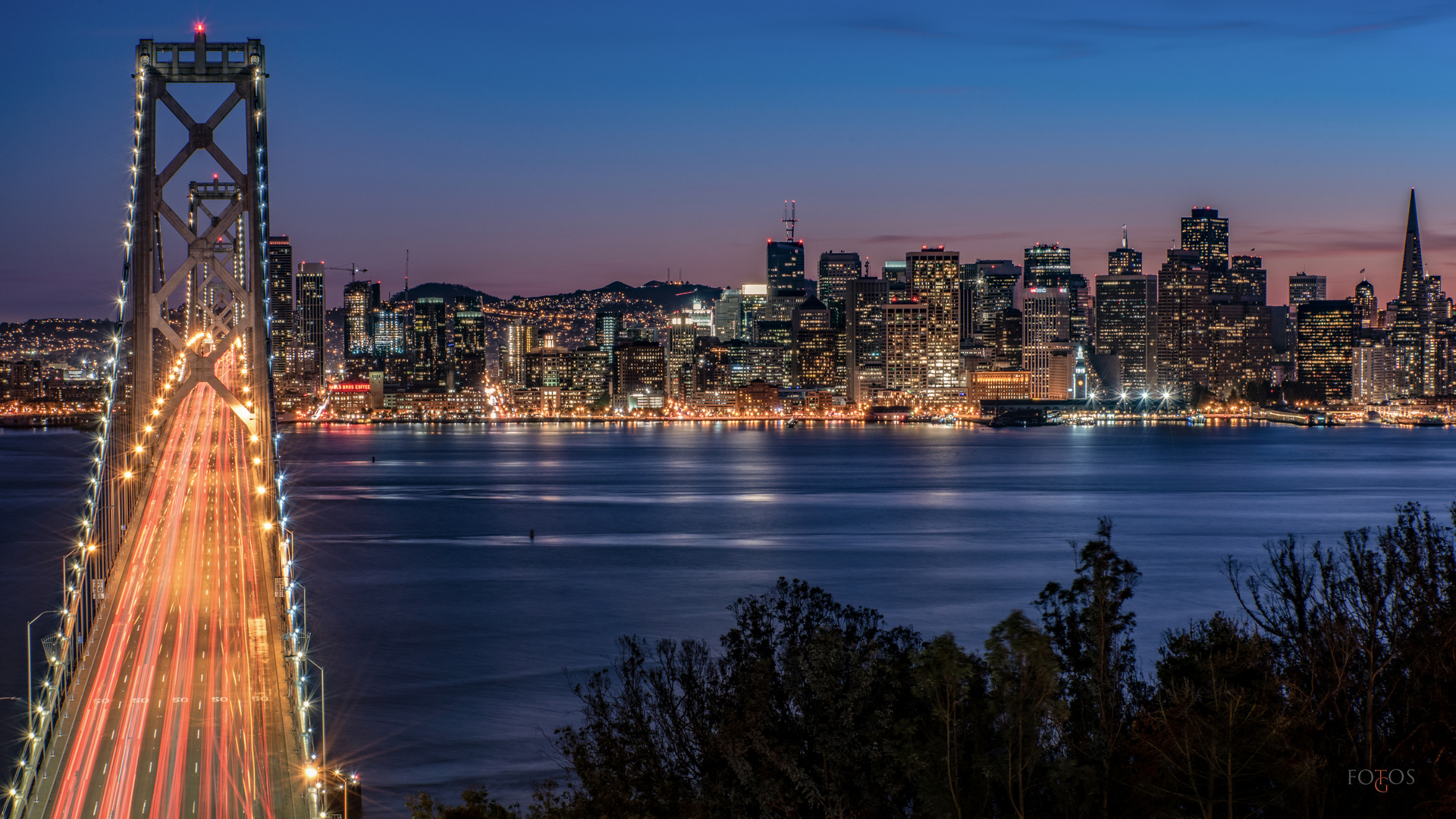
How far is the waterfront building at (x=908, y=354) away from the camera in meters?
197

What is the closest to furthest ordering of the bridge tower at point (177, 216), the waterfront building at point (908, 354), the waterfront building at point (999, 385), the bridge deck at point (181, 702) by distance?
the bridge deck at point (181, 702) → the bridge tower at point (177, 216) → the waterfront building at point (999, 385) → the waterfront building at point (908, 354)

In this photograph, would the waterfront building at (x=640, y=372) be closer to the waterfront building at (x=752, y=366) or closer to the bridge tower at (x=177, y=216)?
the waterfront building at (x=752, y=366)

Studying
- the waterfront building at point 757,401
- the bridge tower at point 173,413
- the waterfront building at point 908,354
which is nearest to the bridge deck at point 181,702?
the bridge tower at point 173,413

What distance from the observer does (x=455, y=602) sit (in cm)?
3238

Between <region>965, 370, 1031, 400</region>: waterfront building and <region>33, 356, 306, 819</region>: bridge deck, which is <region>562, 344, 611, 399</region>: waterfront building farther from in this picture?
<region>33, 356, 306, 819</region>: bridge deck

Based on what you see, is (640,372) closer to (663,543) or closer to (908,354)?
(908,354)

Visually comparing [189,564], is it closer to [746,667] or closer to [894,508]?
[746,667]

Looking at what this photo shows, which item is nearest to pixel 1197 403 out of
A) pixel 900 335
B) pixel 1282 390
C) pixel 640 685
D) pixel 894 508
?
pixel 1282 390

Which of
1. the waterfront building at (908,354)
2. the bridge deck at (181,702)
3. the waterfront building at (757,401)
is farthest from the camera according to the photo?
the waterfront building at (908,354)

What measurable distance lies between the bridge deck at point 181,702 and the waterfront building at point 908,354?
17389 cm

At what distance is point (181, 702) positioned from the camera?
49.9ft

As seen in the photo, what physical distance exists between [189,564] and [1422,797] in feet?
63.8

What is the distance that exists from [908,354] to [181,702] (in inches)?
7305

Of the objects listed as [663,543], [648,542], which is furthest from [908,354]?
[663,543]
